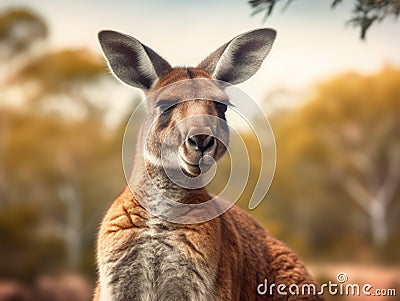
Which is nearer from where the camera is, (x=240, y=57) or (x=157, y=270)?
(x=157, y=270)

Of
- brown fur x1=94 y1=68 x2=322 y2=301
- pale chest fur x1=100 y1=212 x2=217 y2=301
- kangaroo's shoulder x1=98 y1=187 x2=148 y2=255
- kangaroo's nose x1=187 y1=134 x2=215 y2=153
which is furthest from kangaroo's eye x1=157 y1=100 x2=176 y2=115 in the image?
pale chest fur x1=100 y1=212 x2=217 y2=301

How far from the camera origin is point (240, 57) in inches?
→ 126

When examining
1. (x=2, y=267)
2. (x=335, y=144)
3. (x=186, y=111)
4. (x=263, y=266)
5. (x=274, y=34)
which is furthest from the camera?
(x=335, y=144)

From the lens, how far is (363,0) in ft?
11.1

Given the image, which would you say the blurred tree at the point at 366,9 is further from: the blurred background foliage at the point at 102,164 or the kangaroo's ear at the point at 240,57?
the blurred background foliage at the point at 102,164

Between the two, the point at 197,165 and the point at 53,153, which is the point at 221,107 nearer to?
the point at 197,165

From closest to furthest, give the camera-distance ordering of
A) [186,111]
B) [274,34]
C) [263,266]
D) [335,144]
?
[186,111]
[274,34]
[263,266]
[335,144]

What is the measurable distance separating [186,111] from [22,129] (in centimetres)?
826

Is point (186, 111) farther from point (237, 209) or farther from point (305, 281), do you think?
point (305, 281)

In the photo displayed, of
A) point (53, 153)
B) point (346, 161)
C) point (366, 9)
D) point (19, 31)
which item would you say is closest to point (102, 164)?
point (53, 153)

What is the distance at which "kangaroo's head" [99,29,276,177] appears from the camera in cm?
289

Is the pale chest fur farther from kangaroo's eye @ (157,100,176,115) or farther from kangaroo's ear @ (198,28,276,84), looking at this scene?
kangaroo's ear @ (198,28,276,84)

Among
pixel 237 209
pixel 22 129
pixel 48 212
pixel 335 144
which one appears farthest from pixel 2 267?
pixel 237 209

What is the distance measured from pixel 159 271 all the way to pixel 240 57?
0.98m
